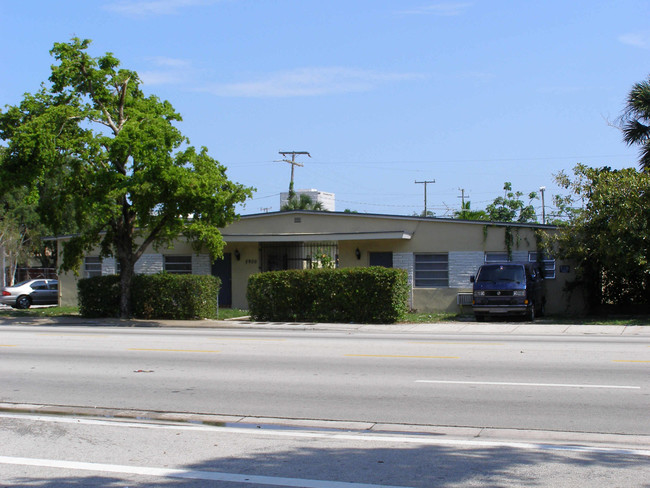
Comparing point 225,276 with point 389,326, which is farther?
point 225,276

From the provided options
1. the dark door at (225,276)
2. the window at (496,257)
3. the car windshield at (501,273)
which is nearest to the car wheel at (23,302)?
the dark door at (225,276)

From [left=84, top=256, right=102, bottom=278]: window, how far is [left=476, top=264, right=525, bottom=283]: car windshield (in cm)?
1828

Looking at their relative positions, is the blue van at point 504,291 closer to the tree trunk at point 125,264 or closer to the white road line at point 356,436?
the tree trunk at point 125,264

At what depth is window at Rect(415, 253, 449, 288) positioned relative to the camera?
91.3ft

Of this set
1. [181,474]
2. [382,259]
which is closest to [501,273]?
[382,259]

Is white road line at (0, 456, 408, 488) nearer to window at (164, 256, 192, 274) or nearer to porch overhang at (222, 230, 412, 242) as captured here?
porch overhang at (222, 230, 412, 242)

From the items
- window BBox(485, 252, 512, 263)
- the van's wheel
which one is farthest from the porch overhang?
the van's wheel

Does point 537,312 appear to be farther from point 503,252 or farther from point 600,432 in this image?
point 600,432

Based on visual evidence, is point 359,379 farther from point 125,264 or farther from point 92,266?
point 92,266

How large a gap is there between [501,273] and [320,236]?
7.83 m

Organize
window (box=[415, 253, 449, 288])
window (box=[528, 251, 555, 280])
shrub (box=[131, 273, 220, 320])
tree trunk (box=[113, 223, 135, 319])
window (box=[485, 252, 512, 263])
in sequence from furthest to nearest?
window (box=[415, 253, 449, 288]) → window (box=[485, 252, 512, 263]) → window (box=[528, 251, 555, 280]) → shrub (box=[131, 273, 220, 320]) → tree trunk (box=[113, 223, 135, 319])

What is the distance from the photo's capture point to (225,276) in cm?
3095

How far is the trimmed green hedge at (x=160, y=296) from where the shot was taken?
1005 inches

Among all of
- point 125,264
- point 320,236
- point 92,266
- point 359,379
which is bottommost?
point 359,379
